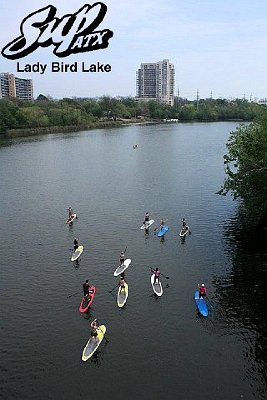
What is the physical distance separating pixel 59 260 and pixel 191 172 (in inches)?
2180

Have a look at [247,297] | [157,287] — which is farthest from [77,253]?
[247,297]

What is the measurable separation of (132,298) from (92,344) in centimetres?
769

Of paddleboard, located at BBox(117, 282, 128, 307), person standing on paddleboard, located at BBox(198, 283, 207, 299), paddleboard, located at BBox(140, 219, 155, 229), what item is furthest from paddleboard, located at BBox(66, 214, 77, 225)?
person standing on paddleboard, located at BBox(198, 283, 207, 299)

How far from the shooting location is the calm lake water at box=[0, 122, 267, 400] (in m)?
25.6

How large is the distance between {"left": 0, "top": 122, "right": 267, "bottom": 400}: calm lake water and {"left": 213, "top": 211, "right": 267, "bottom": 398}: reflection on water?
0.31ft

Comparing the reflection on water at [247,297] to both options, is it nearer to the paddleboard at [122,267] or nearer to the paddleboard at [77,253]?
the paddleboard at [122,267]

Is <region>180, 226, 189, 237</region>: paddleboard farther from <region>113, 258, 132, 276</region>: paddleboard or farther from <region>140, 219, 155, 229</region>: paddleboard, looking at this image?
<region>113, 258, 132, 276</region>: paddleboard

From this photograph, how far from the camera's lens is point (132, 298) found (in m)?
35.2

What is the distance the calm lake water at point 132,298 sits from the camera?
25.6 m

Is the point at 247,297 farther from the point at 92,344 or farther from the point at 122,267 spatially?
the point at 92,344

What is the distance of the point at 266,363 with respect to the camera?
2723 centimetres

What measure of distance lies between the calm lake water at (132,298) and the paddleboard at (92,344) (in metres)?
0.45

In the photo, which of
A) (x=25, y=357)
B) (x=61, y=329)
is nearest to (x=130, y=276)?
(x=61, y=329)

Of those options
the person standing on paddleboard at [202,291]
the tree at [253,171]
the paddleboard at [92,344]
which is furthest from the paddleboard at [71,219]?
the paddleboard at [92,344]
